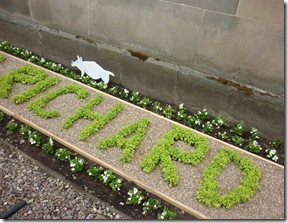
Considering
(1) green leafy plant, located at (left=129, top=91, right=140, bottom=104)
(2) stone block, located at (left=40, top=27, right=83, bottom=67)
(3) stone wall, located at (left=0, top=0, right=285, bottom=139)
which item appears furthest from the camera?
(2) stone block, located at (left=40, top=27, right=83, bottom=67)

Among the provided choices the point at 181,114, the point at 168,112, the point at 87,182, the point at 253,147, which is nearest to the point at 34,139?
the point at 87,182

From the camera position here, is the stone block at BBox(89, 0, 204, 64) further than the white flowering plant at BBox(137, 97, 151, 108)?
No

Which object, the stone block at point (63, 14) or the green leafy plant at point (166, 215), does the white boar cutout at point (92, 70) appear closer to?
the stone block at point (63, 14)

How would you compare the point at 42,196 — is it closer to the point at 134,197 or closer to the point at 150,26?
the point at 134,197

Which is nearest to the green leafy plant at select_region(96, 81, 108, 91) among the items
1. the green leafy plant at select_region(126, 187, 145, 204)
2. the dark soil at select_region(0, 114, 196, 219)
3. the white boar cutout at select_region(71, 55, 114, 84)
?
the white boar cutout at select_region(71, 55, 114, 84)

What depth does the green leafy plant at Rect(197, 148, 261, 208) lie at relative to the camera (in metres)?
3.70

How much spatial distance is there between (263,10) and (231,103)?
64.3 inches

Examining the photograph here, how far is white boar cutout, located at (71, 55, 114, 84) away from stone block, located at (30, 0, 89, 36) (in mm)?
670

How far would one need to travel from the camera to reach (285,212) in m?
3.66

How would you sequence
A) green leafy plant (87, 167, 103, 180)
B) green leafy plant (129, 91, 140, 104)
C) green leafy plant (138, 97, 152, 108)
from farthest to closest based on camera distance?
green leafy plant (129, 91, 140, 104), green leafy plant (138, 97, 152, 108), green leafy plant (87, 167, 103, 180)

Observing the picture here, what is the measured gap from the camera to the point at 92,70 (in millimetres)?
5953

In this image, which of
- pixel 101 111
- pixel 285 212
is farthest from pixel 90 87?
pixel 285 212

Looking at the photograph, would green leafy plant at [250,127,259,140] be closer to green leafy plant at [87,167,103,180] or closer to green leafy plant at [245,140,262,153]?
green leafy plant at [245,140,262,153]

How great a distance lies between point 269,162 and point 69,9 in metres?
5.07
